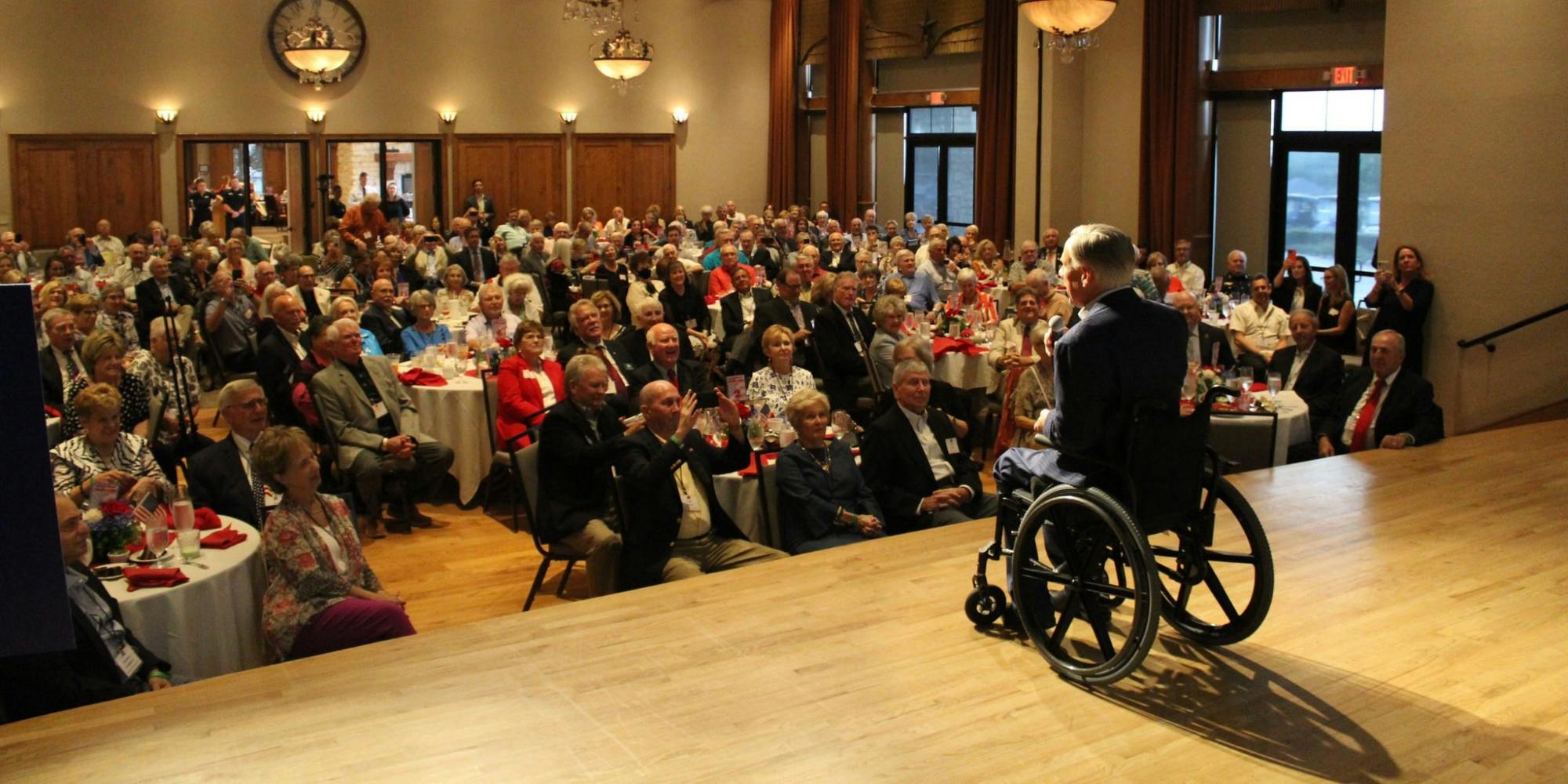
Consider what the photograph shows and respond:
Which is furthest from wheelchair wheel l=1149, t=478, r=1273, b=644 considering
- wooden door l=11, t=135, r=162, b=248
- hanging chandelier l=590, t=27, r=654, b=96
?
wooden door l=11, t=135, r=162, b=248

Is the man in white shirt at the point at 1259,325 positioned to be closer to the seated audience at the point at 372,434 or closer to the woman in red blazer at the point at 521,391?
the woman in red blazer at the point at 521,391

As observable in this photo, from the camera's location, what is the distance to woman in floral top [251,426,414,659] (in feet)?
14.1

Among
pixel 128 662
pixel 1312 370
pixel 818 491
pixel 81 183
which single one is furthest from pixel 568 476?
pixel 81 183

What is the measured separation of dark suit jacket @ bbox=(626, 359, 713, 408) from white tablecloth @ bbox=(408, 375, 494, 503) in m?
0.93

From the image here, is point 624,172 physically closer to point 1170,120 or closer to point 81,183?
point 81,183

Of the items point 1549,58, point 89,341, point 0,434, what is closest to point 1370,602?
point 0,434

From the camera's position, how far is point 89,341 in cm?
625

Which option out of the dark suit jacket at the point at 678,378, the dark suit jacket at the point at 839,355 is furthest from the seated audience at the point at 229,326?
the dark suit jacket at the point at 839,355

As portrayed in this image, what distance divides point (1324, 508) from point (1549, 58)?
5.64m

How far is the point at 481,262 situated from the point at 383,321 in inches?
227

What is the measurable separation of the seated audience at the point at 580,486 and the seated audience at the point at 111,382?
1.84 m

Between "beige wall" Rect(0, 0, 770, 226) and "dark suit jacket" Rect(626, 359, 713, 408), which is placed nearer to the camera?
"dark suit jacket" Rect(626, 359, 713, 408)

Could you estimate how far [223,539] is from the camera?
15.3ft

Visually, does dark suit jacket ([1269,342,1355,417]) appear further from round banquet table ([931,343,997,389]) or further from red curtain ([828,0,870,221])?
red curtain ([828,0,870,221])
